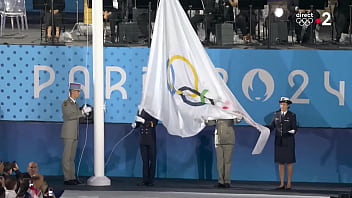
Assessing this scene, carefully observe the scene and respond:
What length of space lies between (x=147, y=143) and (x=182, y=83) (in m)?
1.41

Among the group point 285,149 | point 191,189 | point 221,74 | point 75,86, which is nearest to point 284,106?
point 285,149

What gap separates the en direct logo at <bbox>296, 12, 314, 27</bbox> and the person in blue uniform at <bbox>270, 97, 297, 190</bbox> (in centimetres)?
159

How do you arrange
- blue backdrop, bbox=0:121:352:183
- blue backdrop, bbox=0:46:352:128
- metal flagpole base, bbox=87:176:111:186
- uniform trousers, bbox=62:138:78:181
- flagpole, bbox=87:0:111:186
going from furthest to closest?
blue backdrop, bbox=0:121:352:183 → blue backdrop, bbox=0:46:352:128 → uniform trousers, bbox=62:138:78:181 → metal flagpole base, bbox=87:176:111:186 → flagpole, bbox=87:0:111:186

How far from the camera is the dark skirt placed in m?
19.9

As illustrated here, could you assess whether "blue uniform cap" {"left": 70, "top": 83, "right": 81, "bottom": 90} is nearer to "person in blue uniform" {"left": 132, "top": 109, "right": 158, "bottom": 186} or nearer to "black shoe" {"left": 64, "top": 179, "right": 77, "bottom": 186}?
"person in blue uniform" {"left": 132, "top": 109, "right": 158, "bottom": 186}

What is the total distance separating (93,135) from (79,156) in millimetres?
451

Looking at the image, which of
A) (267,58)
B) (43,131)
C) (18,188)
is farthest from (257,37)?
(18,188)

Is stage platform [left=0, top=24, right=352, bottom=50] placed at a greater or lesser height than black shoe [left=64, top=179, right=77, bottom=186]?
→ greater

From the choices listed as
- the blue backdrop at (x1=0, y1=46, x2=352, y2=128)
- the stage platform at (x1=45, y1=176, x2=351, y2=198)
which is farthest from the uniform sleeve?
the stage platform at (x1=45, y1=176, x2=351, y2=198)

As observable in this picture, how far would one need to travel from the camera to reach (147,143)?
20.1m

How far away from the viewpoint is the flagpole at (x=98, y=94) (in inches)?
773

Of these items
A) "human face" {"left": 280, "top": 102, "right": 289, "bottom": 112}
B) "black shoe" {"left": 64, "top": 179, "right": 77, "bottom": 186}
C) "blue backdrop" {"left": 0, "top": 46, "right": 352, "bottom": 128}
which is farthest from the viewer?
"blue backdrop" {"left": 0, "top": 46, "right": 352, "bottom": 128}

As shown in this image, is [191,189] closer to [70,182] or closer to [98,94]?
[70,182]

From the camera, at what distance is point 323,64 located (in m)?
20.7
